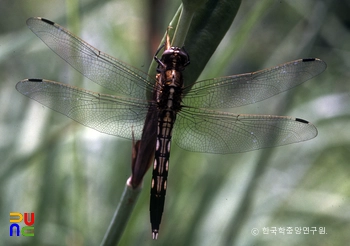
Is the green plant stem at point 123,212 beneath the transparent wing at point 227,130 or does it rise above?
beneath

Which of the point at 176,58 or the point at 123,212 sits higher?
the point at 176,58

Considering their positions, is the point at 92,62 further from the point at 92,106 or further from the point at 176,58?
the point at 176,58

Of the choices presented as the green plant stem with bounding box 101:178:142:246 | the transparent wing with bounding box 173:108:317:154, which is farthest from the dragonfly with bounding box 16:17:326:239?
the green plant stem with bounding box 101:178:142:246

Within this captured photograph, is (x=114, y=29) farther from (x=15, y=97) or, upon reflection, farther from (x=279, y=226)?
(x=279, y=226)

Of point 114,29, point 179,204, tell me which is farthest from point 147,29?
point 179,204

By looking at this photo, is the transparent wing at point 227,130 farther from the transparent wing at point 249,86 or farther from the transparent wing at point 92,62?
the transparent wing at point 92,62

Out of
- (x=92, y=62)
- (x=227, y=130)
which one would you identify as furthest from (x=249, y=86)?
(x=92, y=62)

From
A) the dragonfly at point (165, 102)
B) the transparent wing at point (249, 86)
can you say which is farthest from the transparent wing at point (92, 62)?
the transparent wing at point (249, 86)

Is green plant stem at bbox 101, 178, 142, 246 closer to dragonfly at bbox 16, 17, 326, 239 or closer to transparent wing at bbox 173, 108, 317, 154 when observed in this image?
dragonfly at bbox 16, 17, 326, 239
